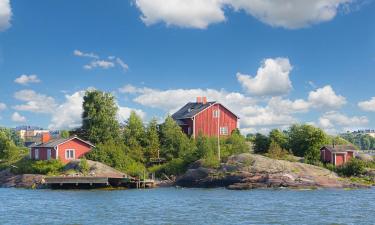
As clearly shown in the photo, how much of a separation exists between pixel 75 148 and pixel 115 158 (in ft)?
19.5

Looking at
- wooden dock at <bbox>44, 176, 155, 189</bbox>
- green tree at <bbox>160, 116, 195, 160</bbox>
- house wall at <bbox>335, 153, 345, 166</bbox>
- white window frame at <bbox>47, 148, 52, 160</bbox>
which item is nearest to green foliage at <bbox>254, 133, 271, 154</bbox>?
green tree at <bbox>160, 116, 195, 160</bbox>

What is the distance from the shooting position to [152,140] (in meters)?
77.3

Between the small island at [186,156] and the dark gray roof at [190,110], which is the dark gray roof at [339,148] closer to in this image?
the small island at [186,156]

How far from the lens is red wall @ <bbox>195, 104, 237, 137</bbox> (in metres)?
83.1

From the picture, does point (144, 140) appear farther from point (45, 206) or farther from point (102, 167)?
point (45, 206)

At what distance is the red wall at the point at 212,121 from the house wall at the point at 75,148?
18.4 meters

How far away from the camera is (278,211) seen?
39.7 m

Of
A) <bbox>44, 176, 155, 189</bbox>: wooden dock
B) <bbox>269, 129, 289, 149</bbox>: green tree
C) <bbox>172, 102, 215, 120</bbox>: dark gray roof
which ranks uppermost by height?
<bbox>172, 102, 215, 120</bbox>: dark gray roof

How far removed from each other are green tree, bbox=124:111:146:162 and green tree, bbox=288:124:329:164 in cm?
2182

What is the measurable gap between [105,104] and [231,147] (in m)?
20.2

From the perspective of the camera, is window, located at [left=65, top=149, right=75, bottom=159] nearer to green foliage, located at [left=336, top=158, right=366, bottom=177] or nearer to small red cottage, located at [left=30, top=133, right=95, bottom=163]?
small red cottage, located at [left=30, top=133, right=95, bottom=163]

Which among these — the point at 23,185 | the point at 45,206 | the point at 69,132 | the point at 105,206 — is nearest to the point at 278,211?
the point at 105,206

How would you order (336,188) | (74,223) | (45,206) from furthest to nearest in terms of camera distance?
(336,188), (45,206), (74,223)

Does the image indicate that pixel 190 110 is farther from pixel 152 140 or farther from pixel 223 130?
pixel 152 140
